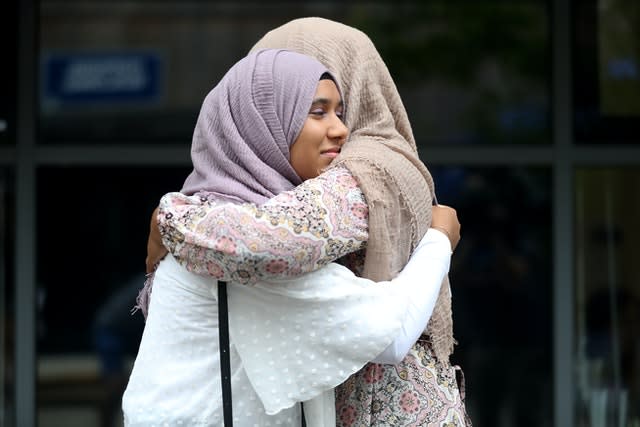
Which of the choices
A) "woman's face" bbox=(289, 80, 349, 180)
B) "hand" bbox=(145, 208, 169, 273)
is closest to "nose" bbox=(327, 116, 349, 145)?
"woman's face" bbox=(289, 80, 349, 180)

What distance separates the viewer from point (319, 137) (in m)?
2.15

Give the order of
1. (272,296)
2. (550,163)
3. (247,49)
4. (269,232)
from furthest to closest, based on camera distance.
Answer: (247,49) → (550,163) → (272,296) → (269,232)

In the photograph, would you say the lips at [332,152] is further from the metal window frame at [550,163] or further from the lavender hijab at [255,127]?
the metal window frame at [550,163]

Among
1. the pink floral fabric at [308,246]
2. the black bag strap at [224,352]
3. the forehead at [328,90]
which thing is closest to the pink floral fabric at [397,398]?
the pink floral fabric at [308,246]

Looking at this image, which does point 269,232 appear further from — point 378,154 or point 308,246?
point 378,154

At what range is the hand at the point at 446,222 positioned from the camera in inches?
88.9

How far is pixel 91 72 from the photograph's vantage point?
5.90 m

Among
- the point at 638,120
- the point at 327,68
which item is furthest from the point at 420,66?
the point at 327,68

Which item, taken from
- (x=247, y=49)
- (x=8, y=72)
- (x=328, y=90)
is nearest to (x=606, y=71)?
(x=247, y=49)

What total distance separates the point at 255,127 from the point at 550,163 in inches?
149

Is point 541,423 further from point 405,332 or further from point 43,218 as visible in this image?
point 405,332

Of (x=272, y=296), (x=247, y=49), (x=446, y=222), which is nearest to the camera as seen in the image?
(x=272, y=296)

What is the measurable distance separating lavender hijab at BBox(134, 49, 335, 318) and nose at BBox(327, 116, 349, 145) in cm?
7

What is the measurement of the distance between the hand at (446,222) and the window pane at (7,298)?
151 inches
